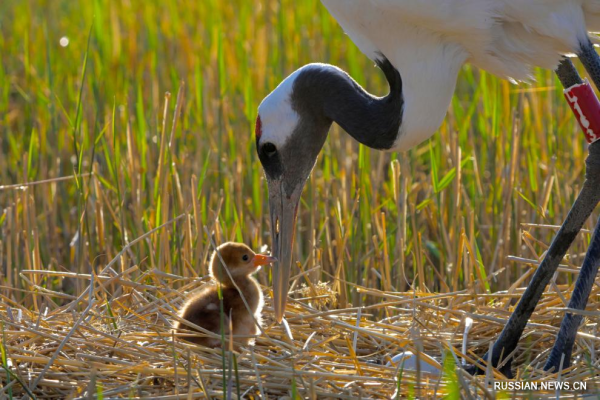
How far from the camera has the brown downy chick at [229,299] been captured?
3789mm

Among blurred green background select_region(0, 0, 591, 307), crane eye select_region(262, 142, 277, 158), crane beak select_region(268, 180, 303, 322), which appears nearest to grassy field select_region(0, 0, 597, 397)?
blurred green background select_region(0, 0, 591, 307)

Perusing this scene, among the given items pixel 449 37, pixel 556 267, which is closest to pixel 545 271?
pixel 556 267

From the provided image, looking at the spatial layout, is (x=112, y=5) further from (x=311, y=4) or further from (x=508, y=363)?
(x=508, y=363)

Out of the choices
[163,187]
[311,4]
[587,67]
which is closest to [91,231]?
[163,187]

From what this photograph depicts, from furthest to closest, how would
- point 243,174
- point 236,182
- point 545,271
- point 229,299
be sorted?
point 243,174
point 236,182
point 229,299
point 545,271

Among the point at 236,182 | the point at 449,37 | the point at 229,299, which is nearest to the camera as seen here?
the point at 449,37

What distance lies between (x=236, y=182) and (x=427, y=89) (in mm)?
1814

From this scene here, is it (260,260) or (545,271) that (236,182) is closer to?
(260,260)

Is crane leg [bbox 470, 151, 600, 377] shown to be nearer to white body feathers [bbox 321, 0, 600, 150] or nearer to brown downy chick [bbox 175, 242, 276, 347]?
white body feathers [bbox 321, 0, 600, 150]

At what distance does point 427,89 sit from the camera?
147 inches

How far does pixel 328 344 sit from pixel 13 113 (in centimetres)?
377

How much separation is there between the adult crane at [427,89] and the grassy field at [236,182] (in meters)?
0.34

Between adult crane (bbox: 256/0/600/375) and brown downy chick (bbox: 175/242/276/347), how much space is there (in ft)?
0.39

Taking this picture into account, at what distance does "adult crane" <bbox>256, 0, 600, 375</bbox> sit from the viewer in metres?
3.61
